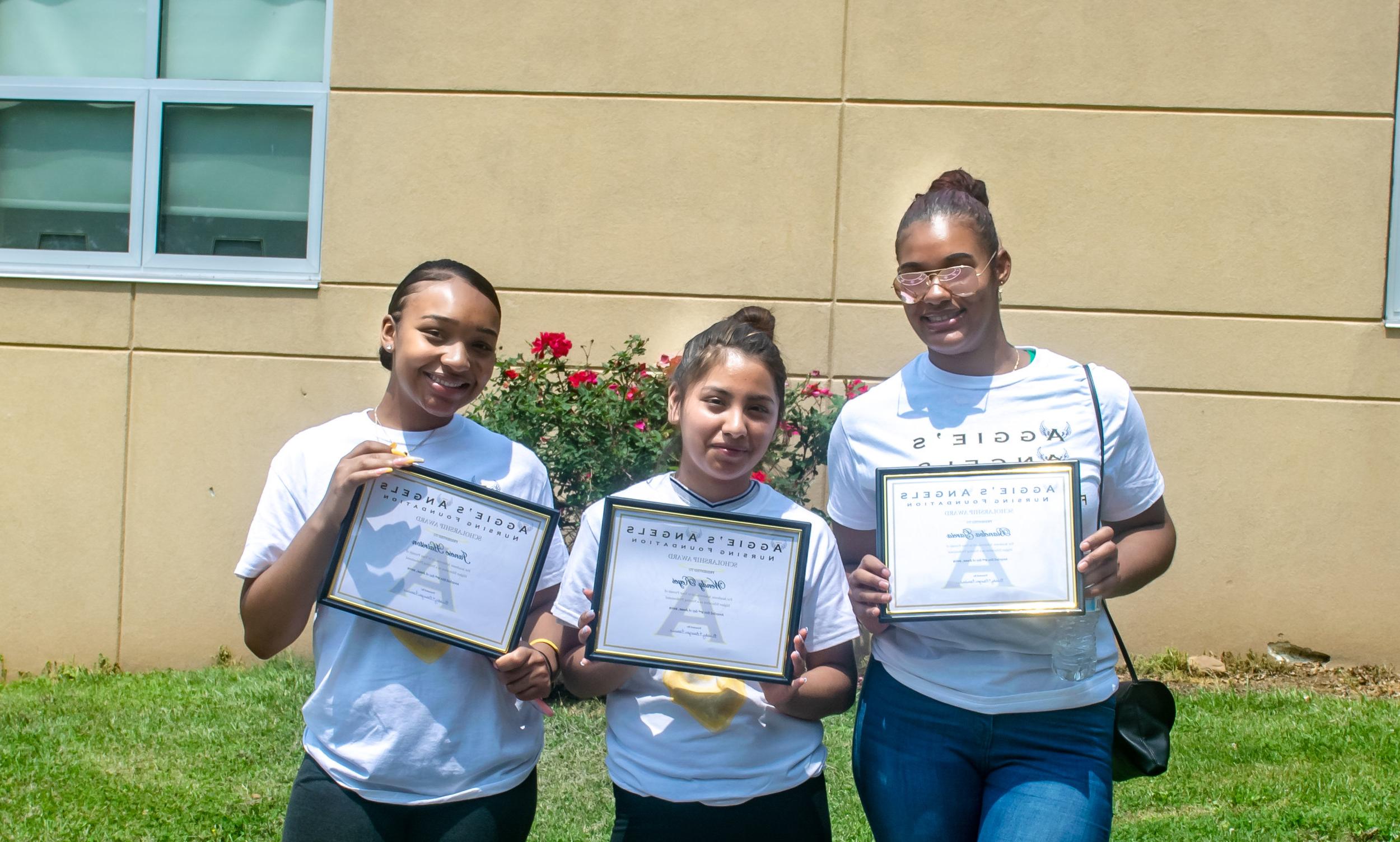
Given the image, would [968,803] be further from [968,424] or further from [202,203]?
[202,203]

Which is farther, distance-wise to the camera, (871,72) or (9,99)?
(9,99)

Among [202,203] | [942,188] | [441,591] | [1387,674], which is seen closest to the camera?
[441,591]

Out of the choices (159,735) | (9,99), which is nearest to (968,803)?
(159,735)

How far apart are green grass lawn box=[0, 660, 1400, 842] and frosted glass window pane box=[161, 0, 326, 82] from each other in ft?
10.7

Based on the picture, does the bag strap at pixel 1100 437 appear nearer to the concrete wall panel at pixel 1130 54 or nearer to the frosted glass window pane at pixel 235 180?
the concrete wall panel at pixel 1130 54

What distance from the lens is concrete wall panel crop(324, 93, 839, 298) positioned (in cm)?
595

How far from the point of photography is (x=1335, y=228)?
5.84 metres

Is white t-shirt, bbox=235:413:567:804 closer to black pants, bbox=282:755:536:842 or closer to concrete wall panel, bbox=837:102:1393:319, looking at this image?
black pants, bbox=282:755:536:842

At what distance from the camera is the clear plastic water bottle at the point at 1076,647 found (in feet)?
7.30

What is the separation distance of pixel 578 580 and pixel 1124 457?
3.72 ft

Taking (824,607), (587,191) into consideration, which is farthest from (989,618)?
(587,191)

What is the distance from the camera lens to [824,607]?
88.8 inches

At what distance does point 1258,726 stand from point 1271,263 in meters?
2.38

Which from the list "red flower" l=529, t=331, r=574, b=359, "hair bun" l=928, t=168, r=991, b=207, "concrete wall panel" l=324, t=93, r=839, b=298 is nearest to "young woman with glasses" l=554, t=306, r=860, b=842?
"hair bun" l=928, t=168, r=991, b=207
